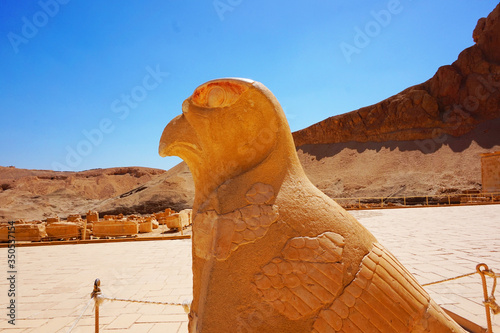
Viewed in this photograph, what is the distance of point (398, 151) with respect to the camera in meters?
33.8

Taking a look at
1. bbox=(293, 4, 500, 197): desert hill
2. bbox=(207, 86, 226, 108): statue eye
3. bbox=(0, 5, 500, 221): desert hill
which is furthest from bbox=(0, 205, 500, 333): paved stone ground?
bbox=(293, 4, 500, 197): desert hill

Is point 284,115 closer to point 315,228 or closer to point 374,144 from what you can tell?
point 315,228

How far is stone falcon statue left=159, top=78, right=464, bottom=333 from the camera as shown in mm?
1212

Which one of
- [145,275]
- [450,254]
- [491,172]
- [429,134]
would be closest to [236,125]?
[145,275]

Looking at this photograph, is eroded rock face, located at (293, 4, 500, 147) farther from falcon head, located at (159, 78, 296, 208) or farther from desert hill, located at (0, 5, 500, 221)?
falcon head, located at (159, 78, 296, 208)

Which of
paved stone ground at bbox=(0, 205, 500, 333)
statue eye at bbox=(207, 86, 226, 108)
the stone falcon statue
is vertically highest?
statue eye at bbox=(207, 86, 226, 108)

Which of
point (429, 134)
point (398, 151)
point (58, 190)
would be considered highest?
point (429, 134)

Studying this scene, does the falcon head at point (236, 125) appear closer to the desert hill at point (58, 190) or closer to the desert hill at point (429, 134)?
the desert hill at point (429, 134)

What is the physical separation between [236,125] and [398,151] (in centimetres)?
3662

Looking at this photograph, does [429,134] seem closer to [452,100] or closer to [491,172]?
[452,100]

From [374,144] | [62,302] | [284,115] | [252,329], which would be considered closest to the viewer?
[252,329]

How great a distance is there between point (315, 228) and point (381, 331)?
19.2 inches

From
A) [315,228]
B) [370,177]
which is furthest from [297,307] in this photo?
[370,177]

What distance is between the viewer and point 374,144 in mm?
36656
